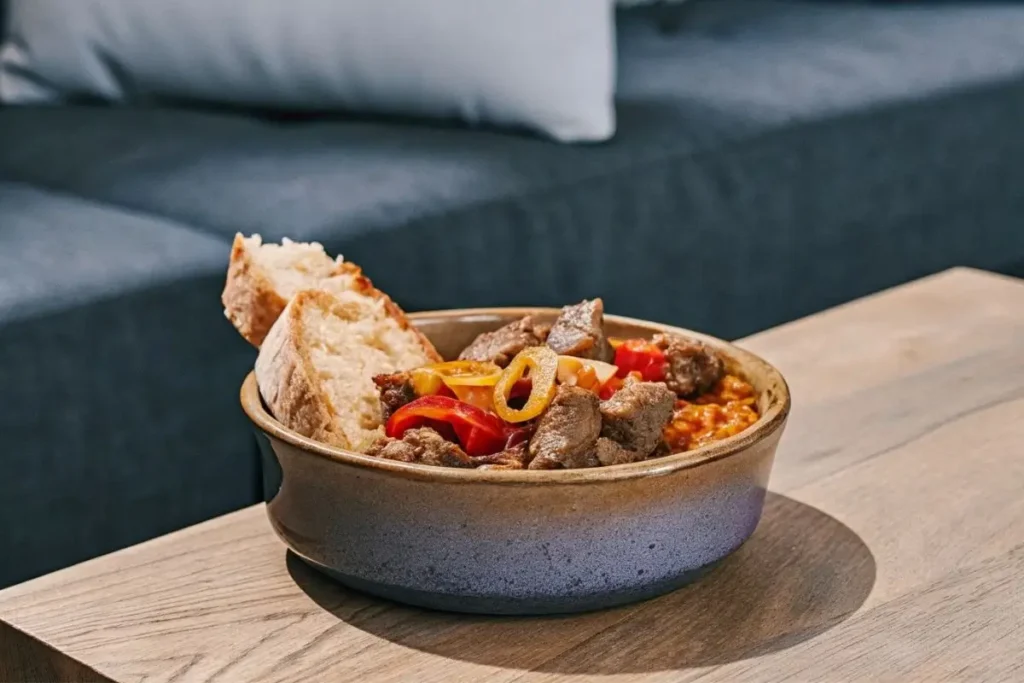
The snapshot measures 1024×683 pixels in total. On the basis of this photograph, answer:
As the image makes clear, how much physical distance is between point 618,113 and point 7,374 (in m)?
1.03

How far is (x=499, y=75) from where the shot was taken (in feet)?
6.39

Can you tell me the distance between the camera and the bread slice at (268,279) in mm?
1027

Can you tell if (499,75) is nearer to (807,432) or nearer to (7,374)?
(7,374)

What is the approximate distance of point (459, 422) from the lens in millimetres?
904

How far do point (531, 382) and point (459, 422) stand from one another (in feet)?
0.17

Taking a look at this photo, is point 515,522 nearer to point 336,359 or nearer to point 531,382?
point 531,382

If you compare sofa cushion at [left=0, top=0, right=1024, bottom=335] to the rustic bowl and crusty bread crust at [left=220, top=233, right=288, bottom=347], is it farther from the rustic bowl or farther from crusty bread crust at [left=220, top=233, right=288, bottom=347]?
the rustic bowl

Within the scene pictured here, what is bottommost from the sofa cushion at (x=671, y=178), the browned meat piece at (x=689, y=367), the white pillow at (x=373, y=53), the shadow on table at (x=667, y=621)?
the sofa cushion at (x=671, y=178)

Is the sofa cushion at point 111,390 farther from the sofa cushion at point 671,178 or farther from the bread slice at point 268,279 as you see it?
the bread slice at point 268,279

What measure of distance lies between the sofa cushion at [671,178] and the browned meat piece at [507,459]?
780 millimetres

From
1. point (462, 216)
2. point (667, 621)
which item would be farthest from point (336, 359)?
point (462, 216)

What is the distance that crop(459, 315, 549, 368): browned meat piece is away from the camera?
1.00 meters

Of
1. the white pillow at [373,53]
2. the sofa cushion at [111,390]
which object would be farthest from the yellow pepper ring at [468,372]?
the white pillow at [373,53]

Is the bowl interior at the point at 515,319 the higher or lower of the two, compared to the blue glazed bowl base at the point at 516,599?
higher
